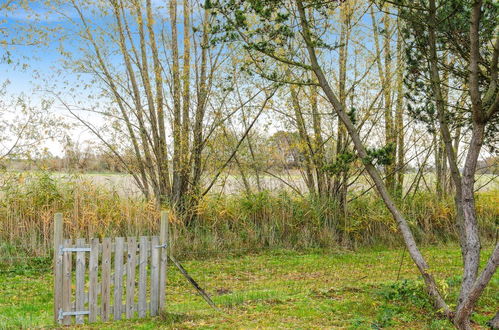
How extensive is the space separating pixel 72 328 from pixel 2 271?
3.81 meters

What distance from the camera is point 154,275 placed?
21.0ft

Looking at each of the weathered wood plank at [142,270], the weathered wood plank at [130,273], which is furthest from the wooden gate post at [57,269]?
the weathered wood plank at [142,270]

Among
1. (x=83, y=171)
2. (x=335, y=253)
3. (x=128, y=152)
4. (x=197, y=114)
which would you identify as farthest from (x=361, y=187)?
(x=83, y=171)

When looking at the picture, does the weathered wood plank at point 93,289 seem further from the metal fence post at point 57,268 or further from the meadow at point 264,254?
the metal fence post at point 57,268

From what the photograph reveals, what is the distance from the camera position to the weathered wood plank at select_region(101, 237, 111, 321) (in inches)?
239

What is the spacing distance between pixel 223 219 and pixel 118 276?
546cm

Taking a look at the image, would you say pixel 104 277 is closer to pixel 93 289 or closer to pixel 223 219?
pixel 93 289

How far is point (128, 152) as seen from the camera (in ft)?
40.7

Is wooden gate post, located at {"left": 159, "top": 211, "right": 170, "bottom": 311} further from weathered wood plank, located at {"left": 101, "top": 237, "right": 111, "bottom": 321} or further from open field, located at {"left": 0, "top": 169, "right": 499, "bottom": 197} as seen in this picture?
open field, located at {"left": 0, "top": 169, "right": 499, "bottom": 197}

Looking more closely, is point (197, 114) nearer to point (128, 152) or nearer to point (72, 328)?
point (128, 152)

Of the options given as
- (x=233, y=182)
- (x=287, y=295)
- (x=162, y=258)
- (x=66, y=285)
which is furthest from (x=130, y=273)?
(x=233, y=182)

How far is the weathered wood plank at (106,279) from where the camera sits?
19.9 ft

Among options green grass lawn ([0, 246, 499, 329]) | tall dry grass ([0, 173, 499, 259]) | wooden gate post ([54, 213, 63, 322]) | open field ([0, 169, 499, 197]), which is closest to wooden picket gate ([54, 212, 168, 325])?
wooden gate post ([54, 213, 63, 322])

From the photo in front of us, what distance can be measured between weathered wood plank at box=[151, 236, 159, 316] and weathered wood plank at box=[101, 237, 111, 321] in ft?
1.72
